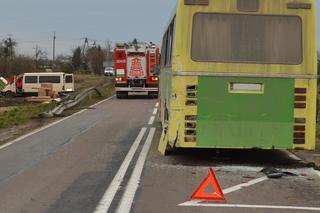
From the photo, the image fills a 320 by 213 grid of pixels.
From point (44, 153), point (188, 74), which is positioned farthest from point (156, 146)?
point (188, 74)

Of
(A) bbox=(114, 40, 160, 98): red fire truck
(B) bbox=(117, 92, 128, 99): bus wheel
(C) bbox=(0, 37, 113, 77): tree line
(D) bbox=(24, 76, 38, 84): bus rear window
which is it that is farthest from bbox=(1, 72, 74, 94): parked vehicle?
(C) bbox=(0, 37, 113, 77): tree line

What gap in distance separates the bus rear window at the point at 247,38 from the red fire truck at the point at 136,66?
2415 centimetres

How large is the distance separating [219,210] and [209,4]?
4.62 metres

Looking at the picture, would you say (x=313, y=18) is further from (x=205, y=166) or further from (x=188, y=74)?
(x=205, y=166)

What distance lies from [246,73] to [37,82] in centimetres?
3959

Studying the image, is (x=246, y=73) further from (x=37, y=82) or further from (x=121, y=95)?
(x=37, y=82)

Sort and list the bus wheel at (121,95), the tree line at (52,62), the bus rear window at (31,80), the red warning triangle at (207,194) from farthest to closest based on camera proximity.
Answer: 1. the tree line at (52,62)
2. the bus rear window at (31,80)
3. the bus wheel at (121,95)
4. the red warning triangle at (207,194)

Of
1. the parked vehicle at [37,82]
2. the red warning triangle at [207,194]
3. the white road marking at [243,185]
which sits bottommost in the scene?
the white road marking at [243,185]

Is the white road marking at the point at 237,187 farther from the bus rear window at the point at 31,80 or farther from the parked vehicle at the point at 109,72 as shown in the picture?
the parked vehicle at the point at 109,72

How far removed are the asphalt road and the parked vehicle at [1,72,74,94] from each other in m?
31.4

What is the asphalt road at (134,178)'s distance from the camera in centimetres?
755

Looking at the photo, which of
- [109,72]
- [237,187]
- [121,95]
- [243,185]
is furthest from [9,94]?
[109,72]

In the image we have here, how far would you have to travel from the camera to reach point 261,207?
7480mm

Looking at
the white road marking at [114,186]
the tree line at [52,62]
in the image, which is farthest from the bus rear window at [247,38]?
the tree line at [52,62]
